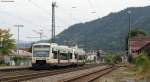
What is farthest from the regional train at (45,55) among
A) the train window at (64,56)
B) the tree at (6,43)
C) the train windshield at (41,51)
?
the tree at (6,43)

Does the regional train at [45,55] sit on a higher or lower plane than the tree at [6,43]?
lower

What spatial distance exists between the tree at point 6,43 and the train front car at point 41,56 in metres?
52.3

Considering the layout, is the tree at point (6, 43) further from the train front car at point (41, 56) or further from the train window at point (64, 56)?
the train front car at point (41, 56)

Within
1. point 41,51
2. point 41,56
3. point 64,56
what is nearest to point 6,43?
point 64,56

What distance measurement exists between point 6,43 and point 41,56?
183ft

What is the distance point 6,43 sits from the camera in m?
108

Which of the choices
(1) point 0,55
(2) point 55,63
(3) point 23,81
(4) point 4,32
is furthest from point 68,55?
(4) point 4,32

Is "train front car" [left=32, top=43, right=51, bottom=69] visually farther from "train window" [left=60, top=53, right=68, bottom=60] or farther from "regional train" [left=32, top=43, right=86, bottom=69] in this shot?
"train window" [left=60, top=53, right=68, bottom=60]

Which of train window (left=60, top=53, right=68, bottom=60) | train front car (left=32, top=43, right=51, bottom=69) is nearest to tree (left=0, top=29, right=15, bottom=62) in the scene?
train window (left=60, top=53, right=68, bottom=60)

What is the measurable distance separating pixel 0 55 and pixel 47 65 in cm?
5234

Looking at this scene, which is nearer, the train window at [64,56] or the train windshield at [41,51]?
the train windshield at [41,51]

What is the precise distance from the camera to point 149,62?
135 ft

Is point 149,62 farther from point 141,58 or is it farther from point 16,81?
point 16,81

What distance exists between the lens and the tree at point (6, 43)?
345ft
